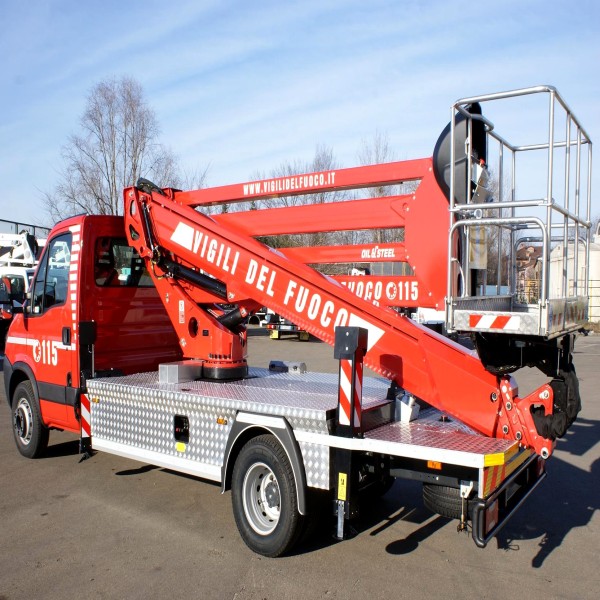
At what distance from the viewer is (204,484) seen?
634cm

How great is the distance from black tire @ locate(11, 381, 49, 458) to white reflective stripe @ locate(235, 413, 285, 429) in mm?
3426

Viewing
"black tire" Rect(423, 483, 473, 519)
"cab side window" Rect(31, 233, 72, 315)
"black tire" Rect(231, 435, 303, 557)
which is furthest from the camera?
"cab side window" Rect(31, 233, 72, 315)

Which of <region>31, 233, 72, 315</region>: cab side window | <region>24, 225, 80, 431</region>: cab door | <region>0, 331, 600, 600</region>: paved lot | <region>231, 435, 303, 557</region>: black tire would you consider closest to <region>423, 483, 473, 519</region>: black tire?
<region>0, 331, 600, 600</region>: paved lot

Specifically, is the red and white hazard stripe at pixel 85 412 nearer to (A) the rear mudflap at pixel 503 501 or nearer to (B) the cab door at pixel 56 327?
(B) the cab door at pixel 56 327

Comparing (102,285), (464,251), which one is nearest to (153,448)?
(102,285)

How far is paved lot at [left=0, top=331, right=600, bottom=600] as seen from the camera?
4.10m

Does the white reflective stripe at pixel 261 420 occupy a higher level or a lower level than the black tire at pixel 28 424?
higher

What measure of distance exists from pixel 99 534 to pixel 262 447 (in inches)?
64.9

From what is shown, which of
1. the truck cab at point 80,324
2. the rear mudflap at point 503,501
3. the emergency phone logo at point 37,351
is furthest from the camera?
the emergency phone logo at point 37,351

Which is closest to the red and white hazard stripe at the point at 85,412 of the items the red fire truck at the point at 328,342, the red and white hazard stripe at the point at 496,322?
the red fire truck at the point at 328,342

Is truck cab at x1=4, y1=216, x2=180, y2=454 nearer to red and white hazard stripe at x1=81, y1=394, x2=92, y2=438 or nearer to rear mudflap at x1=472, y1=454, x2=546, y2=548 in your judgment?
red and white hazard stripe at x1=81, y1=394, x2=92, y2=438

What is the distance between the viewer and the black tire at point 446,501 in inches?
153

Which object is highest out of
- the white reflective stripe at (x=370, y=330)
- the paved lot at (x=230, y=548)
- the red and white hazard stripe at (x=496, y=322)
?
the red and white hazard stripe at (x=496, y=322)

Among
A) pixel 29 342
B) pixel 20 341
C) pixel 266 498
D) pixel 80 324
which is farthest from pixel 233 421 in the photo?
pixel 20 341
